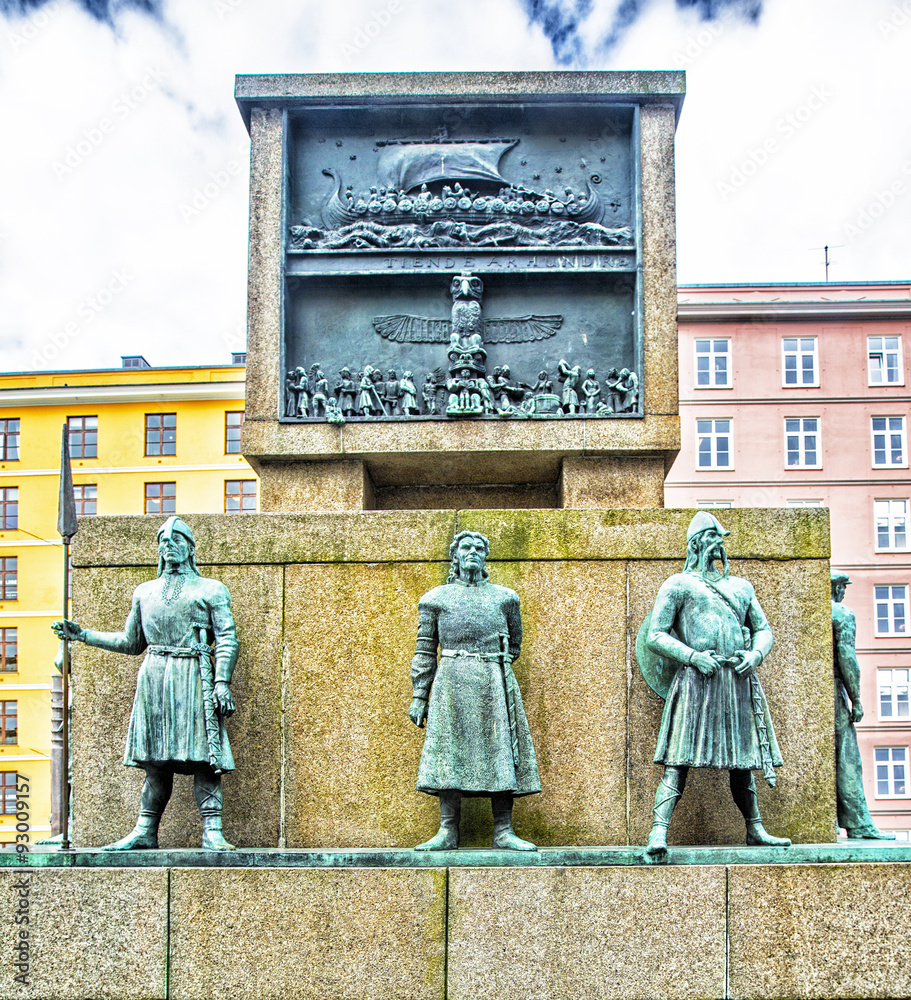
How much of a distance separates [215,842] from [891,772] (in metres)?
41.6

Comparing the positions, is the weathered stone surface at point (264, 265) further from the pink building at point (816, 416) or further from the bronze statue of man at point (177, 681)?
the pink building at point (816, 416)

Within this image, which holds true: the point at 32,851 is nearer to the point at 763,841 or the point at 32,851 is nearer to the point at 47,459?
the point at 763,841

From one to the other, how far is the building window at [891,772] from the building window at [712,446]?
40.8 feet

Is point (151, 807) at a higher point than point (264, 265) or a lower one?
lower

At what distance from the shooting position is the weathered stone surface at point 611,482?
10773 millimetres

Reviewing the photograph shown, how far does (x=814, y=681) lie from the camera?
932 centimetres

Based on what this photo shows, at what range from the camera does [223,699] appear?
8.52m

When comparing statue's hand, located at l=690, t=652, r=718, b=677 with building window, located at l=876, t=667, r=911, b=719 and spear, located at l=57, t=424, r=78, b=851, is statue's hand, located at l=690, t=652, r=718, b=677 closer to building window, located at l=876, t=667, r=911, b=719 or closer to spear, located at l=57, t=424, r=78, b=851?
spear, located at l=57, t=424, r=78, b=851

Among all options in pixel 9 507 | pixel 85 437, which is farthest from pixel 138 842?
pixel 9 507

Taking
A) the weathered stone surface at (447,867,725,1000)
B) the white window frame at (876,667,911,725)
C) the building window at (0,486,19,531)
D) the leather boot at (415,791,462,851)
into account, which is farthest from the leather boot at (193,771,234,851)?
the building window at (0,486,19,531)

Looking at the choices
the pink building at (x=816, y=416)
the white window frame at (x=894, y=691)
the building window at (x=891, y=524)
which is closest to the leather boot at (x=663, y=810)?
the pink building at (x=816, y=416)

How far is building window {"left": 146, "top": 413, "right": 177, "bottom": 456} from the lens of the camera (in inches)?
2009

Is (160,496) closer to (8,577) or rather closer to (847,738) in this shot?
(8,577)

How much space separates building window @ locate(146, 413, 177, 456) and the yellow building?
4 centimetres
